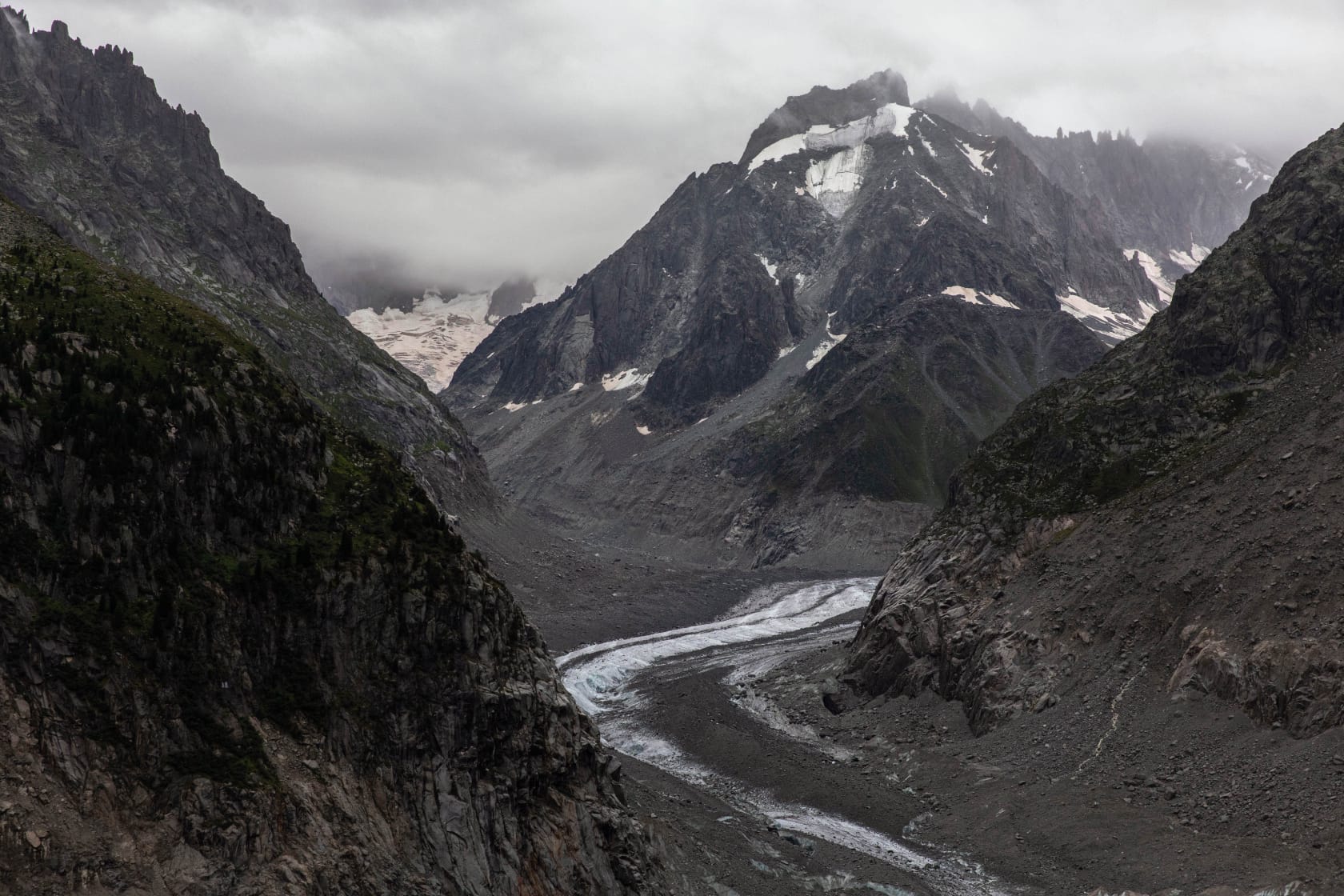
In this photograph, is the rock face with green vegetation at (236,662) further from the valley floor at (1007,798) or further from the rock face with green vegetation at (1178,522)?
the rock face with green vegetation at (1178,522)

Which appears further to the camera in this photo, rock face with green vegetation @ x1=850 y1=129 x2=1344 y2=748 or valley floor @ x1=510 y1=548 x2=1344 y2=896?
rock face with green vegetation @ x1=850 y1=129 x2=1344 y2=748

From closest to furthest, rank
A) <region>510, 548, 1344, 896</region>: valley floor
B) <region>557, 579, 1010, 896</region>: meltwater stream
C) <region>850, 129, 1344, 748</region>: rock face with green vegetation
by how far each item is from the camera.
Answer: <region>510, 548, 1344, 896</region>: valley floor < <region>557, 579, 1010, 896</region>: meltwater stream < <region>850, 129, 1344, 748</region>: rock face with green vegetation

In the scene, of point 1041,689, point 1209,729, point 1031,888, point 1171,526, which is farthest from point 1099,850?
point 1171,526

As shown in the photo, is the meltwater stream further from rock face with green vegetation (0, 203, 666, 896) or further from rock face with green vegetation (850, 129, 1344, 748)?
rock face with green vegetation (0, 203, 666, 896)

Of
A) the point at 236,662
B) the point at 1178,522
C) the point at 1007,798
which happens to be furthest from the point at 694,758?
the point at 236,662

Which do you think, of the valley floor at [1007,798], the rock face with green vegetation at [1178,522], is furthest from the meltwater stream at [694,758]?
the rock face with green vegetation at [1178,522]

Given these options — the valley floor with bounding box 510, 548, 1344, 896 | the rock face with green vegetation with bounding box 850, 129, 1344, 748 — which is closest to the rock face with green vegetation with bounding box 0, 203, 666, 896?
the valley floor with bounding box 510, 548, 1344, 896

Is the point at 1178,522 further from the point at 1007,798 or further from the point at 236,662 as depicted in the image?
the point at 236,662
